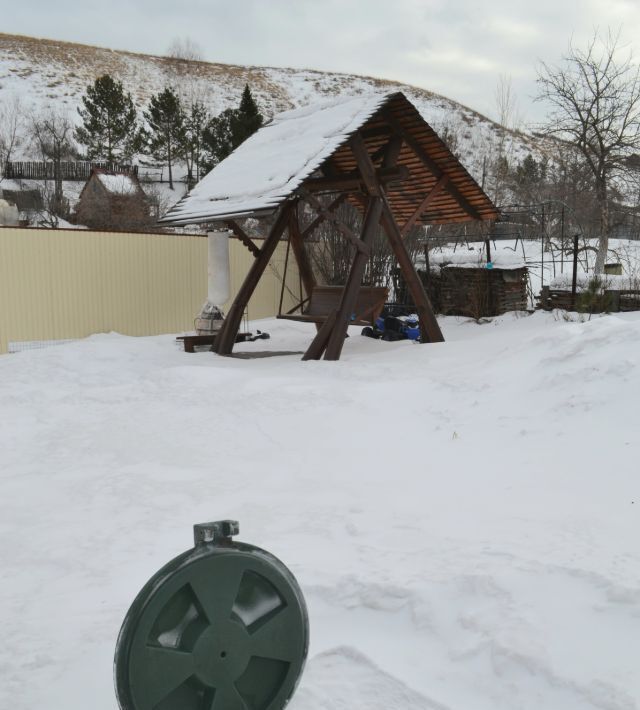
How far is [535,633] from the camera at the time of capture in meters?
2.80

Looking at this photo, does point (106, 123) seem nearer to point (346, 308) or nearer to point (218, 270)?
point (218, 270)

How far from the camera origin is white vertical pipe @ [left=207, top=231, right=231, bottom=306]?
1298 centimetres

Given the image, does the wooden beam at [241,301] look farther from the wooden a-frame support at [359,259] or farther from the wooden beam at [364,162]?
the wooden beam at [364,162]

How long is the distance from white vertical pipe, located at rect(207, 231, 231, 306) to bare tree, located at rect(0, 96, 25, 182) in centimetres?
3513

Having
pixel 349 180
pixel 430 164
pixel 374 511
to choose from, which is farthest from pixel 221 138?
pixel 374 511

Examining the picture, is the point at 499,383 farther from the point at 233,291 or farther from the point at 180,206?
the point at 233,291

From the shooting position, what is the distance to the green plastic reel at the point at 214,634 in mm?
1780

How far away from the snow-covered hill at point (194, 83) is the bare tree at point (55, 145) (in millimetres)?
7529

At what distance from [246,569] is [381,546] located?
6.40 ft

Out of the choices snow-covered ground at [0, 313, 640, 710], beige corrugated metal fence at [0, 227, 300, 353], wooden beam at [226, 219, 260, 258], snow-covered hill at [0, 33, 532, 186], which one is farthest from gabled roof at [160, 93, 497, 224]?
snow-covered hill at [0, 33, 532, 186]

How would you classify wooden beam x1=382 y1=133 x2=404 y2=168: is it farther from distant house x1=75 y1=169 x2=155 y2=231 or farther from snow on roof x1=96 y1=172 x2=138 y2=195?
snow on roof x1=96 y1=172 x2=138 y2=195

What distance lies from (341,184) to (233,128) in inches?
1089

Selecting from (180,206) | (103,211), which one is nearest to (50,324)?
(180,206)

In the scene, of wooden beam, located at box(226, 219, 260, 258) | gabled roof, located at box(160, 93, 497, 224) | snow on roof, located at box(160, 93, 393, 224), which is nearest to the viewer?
snow on roof, located at box(160, 93, 393, 224)
